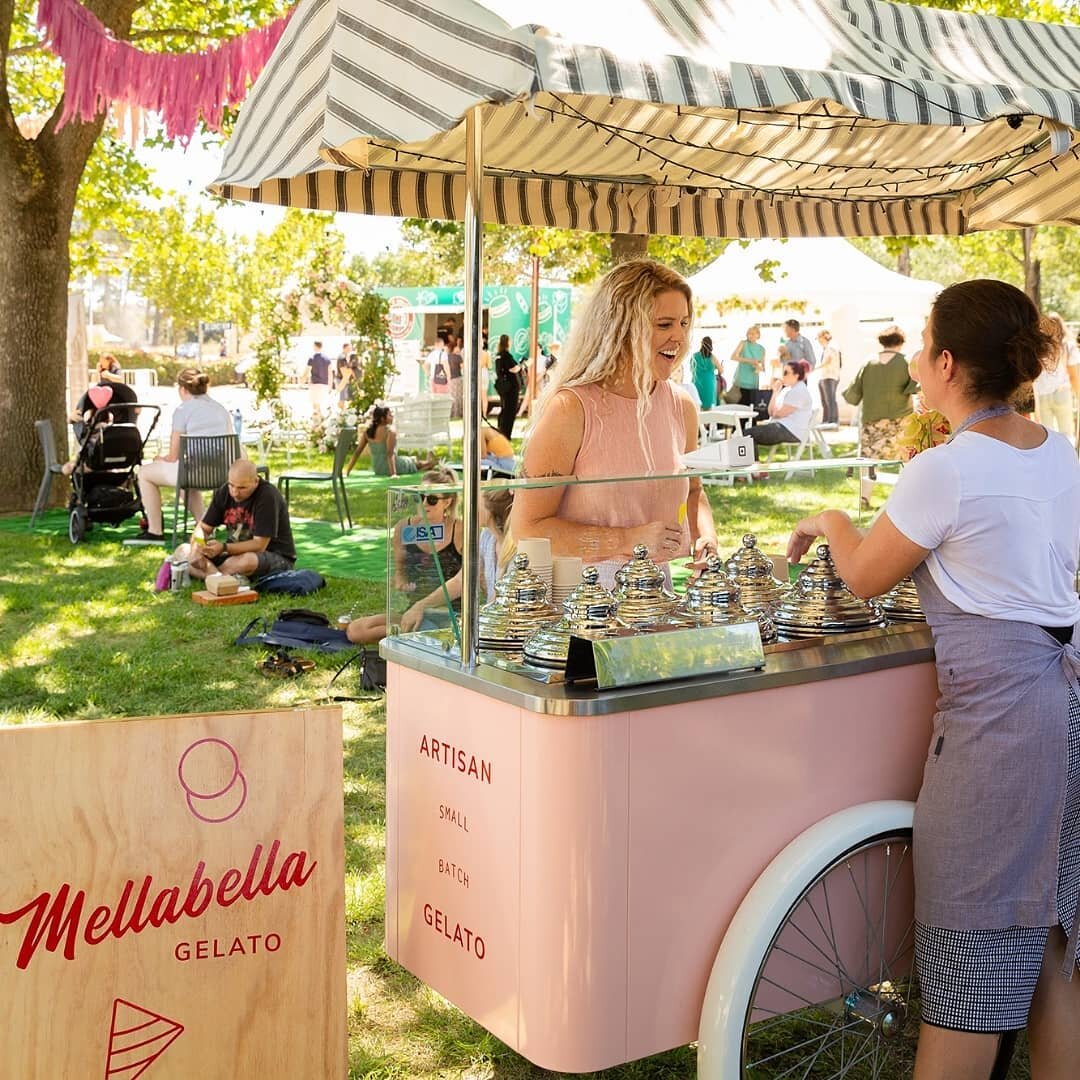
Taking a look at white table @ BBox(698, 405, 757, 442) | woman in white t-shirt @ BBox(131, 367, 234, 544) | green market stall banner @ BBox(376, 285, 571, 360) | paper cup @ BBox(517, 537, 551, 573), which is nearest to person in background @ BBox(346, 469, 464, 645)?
paper cup @ BBox(517, 537, 551, 573)

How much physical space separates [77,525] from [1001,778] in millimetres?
9249

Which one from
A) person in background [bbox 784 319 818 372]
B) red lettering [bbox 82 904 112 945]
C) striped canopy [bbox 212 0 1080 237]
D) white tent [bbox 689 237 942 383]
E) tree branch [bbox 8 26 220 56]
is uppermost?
tree branch [bbox 8 26 220 56]

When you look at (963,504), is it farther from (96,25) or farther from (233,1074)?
(96,25)

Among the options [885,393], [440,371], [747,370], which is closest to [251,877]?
[885,393]

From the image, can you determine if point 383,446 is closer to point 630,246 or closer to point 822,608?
point 630,246

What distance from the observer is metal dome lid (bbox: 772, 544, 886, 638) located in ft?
8.59

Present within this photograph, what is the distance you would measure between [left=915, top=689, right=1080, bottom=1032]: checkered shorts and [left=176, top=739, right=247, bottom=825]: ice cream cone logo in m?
1.31

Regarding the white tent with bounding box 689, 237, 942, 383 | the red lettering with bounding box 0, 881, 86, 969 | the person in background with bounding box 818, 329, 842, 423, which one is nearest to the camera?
the red lettering with bounding box 0, 881, 86, 969

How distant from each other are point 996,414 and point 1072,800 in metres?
0.73

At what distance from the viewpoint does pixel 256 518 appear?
28.3 ft

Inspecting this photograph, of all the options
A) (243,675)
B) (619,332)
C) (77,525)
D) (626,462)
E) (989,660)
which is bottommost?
(243,675)

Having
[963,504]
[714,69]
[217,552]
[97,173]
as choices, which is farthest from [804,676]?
[97,173]

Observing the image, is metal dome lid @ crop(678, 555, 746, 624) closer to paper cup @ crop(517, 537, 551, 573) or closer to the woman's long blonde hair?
paper cup @ crop(517, 537, 551, 573)

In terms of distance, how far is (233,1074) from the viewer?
2.12 metres
